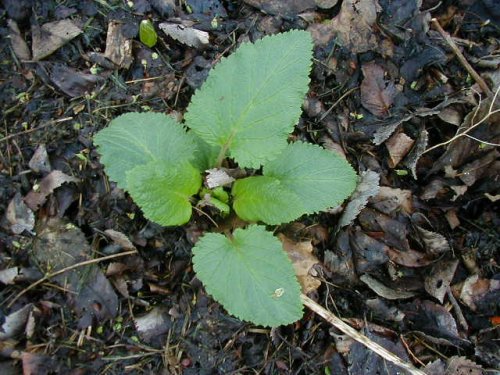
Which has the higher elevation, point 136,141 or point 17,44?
point 17,44

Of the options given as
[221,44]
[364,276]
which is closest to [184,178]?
[221,44]

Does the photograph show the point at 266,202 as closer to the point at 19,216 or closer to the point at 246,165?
the point at 246,165

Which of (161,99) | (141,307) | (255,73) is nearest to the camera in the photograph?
(255,73)

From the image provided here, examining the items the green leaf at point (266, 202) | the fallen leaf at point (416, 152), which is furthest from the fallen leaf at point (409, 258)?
the green leaf at point (266, 202)

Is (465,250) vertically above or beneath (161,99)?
beneath

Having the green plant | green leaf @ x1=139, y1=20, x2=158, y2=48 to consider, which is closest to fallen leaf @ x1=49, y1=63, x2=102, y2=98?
green leaf @ x1=139, y1=20, x2=158, y2=48

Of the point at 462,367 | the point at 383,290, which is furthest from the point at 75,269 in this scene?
the point at 462,367

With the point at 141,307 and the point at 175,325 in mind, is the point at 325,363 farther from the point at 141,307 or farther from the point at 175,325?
the point at 141,307
